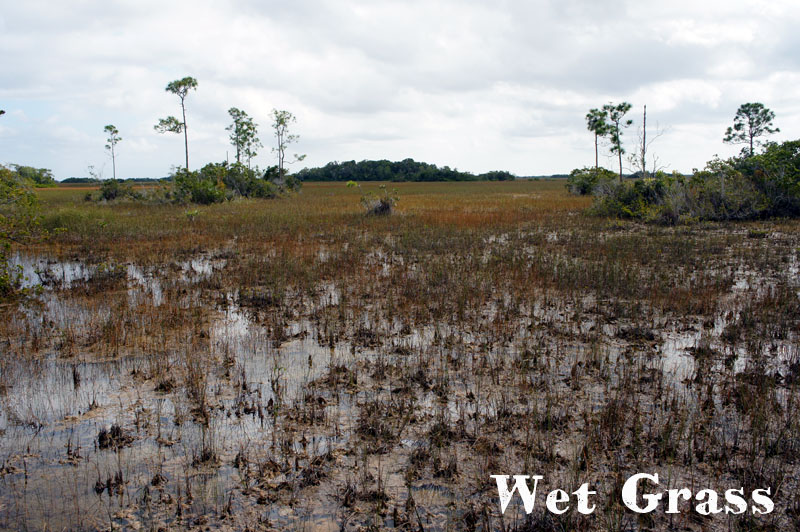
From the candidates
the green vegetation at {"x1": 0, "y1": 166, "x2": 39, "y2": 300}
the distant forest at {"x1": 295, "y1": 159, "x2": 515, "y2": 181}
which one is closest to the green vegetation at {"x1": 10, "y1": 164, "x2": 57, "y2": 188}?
the green vegetation at {"x1": 0, "y1": 166, "x2": 39, "y2": 300}

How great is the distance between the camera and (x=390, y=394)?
16.3 ft

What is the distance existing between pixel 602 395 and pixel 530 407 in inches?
31.3

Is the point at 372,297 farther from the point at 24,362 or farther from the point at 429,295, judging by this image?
the point at 24,362

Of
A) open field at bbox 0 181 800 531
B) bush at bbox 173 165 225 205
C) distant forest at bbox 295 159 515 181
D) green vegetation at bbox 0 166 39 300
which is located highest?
distant forest at bbox 295 159 515 181

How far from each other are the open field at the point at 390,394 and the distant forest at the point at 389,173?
3863 inches

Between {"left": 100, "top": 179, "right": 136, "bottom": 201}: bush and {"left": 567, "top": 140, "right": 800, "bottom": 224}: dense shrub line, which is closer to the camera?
{"left": 567, "top": 140, "right": 800, "bottom": 224}: dense shrub line

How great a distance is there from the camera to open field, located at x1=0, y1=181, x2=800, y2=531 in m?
3.33

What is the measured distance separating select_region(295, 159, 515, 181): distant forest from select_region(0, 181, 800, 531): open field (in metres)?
98.1

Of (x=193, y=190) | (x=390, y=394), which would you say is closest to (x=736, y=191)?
(x=390, y=394)

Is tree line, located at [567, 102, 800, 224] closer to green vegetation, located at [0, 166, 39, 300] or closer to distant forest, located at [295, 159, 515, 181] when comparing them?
green vegetation, located at [0, 166, 39, 300]

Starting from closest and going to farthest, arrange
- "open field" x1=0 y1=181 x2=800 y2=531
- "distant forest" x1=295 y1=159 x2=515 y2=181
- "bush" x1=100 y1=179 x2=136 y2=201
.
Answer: "open field" x1=0 y1=181 x2=800 y2=531, "bush" x1=100 y1=179 x2=136 y2=201, "distant forest" x1=295 y1=159 x2=515 y2=181

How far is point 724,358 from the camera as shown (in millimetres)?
5773

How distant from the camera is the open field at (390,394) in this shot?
3328mm

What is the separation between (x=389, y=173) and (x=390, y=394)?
355 feet
